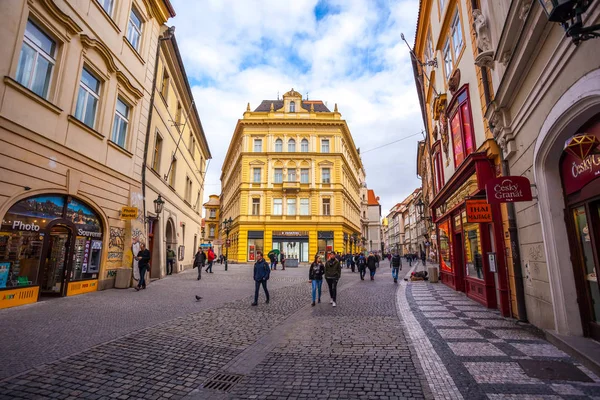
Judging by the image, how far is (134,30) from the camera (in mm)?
14508

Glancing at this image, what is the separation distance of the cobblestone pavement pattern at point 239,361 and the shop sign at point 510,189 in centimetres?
346

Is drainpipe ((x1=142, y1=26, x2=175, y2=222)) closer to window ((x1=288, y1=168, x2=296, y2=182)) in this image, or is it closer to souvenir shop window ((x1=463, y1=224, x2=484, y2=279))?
souvenir shop window ((x1=463, y1=224, x2=484, y2=279))

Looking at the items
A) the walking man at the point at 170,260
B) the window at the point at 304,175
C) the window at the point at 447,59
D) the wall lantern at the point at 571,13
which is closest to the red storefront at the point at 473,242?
the window at the point at 447,59

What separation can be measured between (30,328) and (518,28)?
36.2 feet

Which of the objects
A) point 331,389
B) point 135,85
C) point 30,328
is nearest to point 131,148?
point 135,85

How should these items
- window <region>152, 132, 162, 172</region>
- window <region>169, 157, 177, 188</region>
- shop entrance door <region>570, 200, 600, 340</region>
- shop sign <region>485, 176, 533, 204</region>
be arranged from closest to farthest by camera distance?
shop entrance door <region>570, 200, 600, 340</region>, shop sign <region>485, 176, 533, 204</region>, window <region>152, 132, 162, 172</region>, window <region>169, 157, 177, 188</region>

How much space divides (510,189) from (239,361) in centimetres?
614

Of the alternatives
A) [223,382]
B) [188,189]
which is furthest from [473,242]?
[188,189]

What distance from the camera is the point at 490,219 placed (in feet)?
28.6

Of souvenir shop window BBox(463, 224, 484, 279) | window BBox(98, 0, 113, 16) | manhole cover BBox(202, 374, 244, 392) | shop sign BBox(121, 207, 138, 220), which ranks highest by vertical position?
window BBox(98, 0, 113, 16)

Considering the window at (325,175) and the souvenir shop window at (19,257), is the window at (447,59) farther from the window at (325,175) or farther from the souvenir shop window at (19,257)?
the window at (325,175)

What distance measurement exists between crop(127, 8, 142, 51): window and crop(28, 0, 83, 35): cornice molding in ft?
13.1

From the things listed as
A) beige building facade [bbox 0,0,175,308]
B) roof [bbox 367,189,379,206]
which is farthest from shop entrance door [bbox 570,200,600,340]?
roof [bbox 367,189,379,206]

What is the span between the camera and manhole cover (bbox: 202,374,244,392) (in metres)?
3.94
